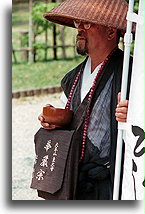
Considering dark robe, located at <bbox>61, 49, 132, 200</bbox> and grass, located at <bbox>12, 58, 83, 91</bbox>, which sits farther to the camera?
grass, located at <bbox>12, 58, 83, 91</bbox>

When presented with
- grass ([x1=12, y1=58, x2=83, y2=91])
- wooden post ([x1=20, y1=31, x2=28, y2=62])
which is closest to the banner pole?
grass ([x1=12, y1=58, x2=83, y2=91])

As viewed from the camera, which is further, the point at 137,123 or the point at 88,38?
the point at 88,38

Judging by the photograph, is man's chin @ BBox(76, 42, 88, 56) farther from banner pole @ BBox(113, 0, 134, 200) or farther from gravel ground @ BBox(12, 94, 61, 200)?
gravel ground @ BBox(12, 94, 61, 200)

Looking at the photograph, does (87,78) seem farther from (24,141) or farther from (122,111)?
(24,141)

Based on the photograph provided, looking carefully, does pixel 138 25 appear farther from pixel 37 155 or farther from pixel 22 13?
pixel 22 13

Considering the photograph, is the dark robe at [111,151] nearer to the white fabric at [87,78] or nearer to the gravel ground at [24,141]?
the white fabric at [87,78]

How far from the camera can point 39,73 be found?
11.3 meters

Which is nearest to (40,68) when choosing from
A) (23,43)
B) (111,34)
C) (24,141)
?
(23,43)

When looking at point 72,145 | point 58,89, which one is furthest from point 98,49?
point 58,89

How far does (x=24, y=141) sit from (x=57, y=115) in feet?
15.0

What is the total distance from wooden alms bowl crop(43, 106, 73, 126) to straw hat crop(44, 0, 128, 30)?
19.4 inches

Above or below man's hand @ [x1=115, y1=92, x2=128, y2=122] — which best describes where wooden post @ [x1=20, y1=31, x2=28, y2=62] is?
below

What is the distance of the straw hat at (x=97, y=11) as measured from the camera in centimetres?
278

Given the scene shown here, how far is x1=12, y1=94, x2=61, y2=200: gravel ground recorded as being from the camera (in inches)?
221
